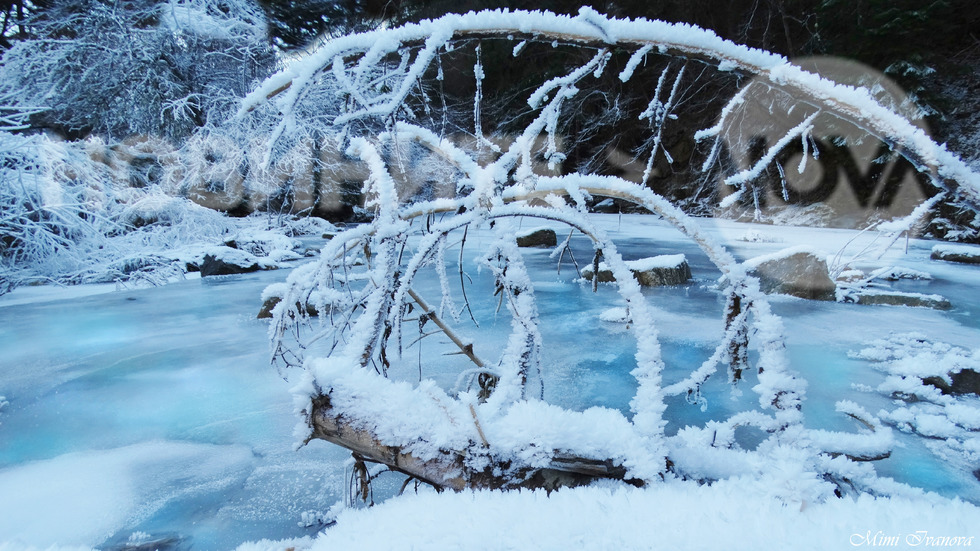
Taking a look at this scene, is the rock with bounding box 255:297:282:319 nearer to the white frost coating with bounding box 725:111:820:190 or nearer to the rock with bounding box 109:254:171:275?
the rock with bounding box 109:254:171:275

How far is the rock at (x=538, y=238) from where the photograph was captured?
986cm

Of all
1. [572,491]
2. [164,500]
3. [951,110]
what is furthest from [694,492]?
[951,110]

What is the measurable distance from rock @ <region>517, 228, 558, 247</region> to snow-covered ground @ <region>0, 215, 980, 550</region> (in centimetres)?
342

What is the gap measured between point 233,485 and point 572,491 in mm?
2126

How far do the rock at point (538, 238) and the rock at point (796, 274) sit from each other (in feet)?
14.8

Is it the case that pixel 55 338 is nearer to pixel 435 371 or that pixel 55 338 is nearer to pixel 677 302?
pixel 435 371

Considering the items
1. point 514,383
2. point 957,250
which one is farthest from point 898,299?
point 514,383

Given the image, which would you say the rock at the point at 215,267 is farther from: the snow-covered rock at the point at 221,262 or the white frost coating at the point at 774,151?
the white frost coating at the point at 774,151

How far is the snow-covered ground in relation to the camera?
96 centimetres

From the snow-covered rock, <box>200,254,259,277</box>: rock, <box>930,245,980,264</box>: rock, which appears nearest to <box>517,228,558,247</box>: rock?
the snow-covered rock

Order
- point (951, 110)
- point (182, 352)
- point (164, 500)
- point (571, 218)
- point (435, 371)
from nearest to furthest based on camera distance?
point (571, 218) → point (164, 500) → point (435, 371) → point (182, 352) → point (951, 110)

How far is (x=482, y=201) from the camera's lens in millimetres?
1622

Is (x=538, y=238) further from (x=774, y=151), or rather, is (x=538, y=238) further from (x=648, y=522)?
(x=648, y=522)

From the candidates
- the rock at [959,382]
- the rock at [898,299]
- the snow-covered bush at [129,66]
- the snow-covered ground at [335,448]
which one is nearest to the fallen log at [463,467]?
the snow-covered ground at [335,448]
